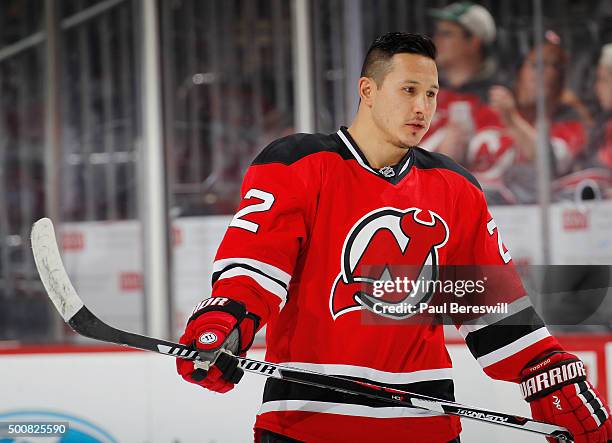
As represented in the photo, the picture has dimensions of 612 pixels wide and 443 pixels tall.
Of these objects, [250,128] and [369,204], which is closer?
[369,204]

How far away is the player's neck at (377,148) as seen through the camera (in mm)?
1762

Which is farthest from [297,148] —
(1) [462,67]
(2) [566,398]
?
(1) [462,67]

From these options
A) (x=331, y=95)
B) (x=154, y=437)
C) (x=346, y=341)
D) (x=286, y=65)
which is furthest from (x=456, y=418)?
(x=286, y=65)

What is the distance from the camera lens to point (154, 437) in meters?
2.45

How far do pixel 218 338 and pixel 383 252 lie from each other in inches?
15.2

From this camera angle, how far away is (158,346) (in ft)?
5.11

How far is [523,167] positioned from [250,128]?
84 cm

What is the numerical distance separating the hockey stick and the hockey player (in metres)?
0.03

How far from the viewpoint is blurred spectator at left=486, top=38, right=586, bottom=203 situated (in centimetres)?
299

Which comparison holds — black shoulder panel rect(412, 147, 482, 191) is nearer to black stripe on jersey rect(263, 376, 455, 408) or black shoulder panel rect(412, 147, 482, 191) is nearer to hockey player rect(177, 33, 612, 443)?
hockey player rect(177, 33, 612, 443)

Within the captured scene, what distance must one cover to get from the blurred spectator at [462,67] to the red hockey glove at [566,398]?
131 cm

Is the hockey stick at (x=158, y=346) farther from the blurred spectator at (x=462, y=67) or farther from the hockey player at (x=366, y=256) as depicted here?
the blurred spectator at (x=462, y=67)

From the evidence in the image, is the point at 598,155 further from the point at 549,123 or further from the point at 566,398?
the point at 566,398

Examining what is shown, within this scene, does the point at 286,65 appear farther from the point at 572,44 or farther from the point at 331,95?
the point at 572,44
